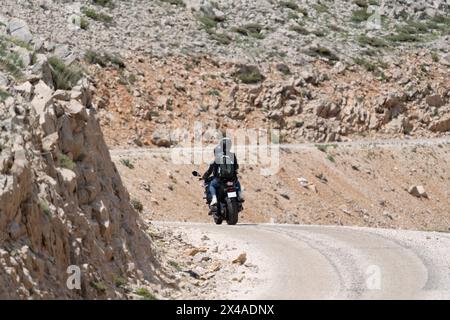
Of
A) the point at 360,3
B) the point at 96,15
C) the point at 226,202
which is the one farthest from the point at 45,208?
the point at 360,3

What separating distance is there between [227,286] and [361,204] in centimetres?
2455

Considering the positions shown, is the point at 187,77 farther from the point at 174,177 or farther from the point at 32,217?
the point at 32,217

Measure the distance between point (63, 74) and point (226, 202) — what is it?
8.71 m

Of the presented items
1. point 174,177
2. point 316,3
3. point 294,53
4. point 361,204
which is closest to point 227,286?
point 174,177

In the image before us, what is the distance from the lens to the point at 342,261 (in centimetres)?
1455

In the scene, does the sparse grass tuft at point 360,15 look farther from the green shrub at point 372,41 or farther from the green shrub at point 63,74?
the green shrub at point 63,74

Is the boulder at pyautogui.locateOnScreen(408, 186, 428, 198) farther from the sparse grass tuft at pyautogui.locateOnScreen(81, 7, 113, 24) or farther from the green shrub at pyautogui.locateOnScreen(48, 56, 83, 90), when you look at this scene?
the green shrub at pyautogui.locateOnScreen(48, 56, 83, 90)

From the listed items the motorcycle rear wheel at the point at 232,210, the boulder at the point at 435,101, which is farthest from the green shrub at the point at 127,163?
the boulder at the point at 435,101

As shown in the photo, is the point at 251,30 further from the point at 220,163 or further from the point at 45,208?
the point at 45,208

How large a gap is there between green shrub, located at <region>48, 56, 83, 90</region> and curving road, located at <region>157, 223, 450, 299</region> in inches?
162

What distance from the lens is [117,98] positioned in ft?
125

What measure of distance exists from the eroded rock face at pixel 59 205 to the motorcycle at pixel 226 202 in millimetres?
7119

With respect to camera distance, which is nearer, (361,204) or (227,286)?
(227,286)

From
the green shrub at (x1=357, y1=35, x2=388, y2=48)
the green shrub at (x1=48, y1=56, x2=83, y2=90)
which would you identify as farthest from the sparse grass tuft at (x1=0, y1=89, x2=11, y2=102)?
the green shrub at (x1=357, y1=35, x2=388, y2=48)
